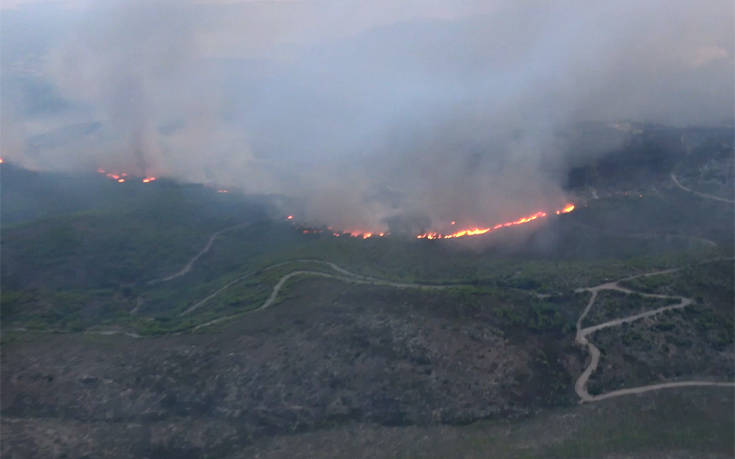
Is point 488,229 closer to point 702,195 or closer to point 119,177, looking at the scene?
point 702,195

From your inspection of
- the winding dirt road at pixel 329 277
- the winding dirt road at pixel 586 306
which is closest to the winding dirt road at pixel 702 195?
the winding dirt road at pixel 586 306

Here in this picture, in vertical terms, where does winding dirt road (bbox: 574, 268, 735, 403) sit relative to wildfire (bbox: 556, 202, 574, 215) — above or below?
below

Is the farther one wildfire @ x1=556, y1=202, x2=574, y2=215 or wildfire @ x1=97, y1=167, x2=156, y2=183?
wildfire @ x1=97, y1=167, x2=156, y2=183

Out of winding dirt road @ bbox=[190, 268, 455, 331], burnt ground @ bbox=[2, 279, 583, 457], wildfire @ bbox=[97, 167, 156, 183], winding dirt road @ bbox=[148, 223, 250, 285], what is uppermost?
wildfire @ bbox=[97, 167, 156, 183]

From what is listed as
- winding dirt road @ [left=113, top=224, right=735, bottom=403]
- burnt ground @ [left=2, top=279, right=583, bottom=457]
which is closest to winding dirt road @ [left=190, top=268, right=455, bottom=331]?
winding dirt road @ [left=113, top=224, right=735, bottom=403]

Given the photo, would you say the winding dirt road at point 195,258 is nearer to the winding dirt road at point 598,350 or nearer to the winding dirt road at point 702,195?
the winding dirt road at point 598,350

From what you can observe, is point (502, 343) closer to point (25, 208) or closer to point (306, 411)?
point (306, 411)

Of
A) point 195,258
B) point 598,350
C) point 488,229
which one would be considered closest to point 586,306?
point 598,350

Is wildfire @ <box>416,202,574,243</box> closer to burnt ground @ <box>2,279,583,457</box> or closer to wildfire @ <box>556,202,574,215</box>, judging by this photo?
wildfire @ <box>556,202,574,215</box>

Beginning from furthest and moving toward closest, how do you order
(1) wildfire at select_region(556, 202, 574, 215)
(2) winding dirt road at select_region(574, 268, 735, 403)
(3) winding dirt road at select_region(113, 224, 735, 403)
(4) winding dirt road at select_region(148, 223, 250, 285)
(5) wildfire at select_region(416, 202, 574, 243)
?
(1) wildfire at select_region(556, 202, 574, 215)
(5) wildfire at select_region(416, 202, 574, 243)
(4) winding dirt road at select_region(148, 223, 250, 285)
(3) winding dirt road at select_region(113, 224, 735, 403)
(2) winding dirt road at select_region(574, 268, 735, 403)
